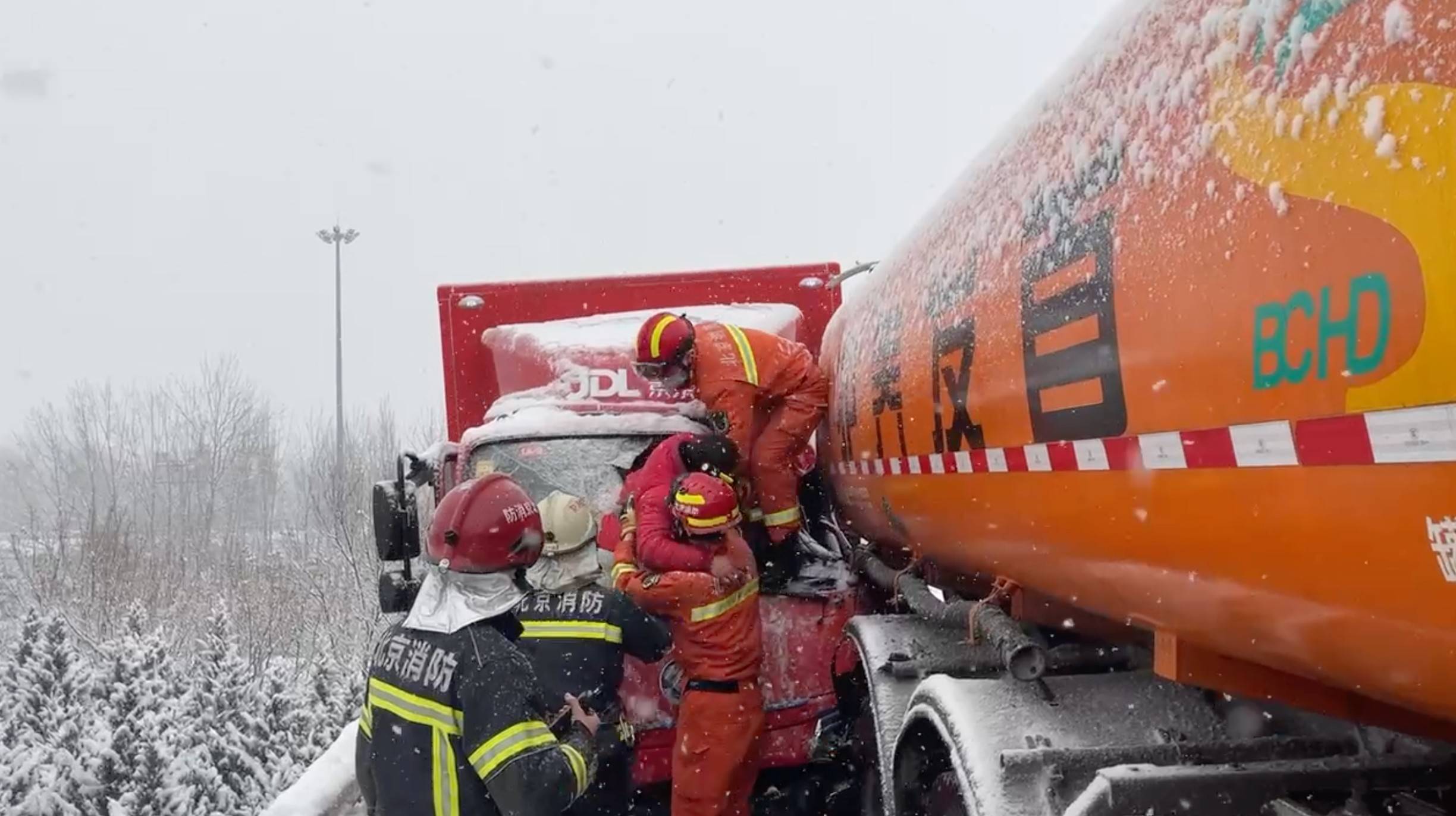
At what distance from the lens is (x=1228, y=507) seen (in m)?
1.79

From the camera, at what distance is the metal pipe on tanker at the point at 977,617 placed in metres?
2.84

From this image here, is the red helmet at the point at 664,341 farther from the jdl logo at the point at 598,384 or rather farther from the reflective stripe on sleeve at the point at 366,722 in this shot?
the reflective stripe on sleeve at the point at 366,722

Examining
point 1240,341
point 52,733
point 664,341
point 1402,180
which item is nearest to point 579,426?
point 664,341

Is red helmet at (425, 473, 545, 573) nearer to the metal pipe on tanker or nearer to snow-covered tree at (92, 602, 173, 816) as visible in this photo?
the metal pipe on tanker

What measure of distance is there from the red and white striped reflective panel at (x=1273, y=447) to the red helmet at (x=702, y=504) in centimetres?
193

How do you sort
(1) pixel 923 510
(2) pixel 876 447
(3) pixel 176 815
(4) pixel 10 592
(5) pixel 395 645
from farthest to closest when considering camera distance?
1. (4) pixel 10 592
2. (3) pixel 176 815
3. (2) pixel 876 447
4. (1) pixel 923 510
5. (5) pixel 395 645

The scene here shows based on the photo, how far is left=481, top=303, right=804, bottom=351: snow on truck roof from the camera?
6.10 meters

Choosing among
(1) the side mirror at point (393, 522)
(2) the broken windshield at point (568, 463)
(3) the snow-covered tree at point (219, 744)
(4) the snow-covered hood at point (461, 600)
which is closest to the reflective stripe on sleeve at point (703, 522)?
(2) the broken windshield at point (568, 463)

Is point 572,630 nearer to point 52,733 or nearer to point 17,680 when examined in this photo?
point 52,733

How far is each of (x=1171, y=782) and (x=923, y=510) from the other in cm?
147

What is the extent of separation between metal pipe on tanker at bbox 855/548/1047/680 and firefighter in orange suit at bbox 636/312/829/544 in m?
0.52

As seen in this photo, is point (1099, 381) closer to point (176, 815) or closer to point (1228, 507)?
point (1228, 507)

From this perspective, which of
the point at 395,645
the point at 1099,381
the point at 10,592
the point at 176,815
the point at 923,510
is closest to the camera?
the point at 1099,381

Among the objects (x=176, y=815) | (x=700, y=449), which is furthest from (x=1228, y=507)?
(x=176, y=815)
